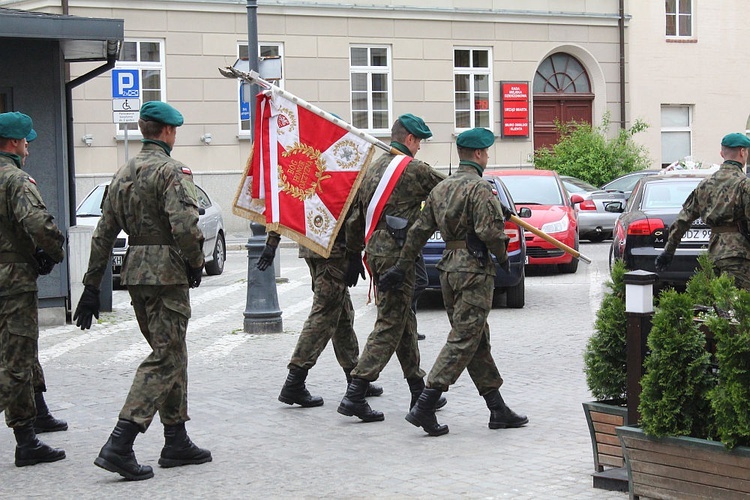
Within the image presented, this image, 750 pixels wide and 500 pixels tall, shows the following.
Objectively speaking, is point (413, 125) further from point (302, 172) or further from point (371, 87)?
point (371, 87)

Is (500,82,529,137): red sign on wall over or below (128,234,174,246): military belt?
over

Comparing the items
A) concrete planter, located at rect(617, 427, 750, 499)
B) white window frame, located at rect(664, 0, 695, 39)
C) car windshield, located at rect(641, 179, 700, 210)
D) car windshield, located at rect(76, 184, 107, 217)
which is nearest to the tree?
white window frame, located at rect(664, 0, 695, 39)

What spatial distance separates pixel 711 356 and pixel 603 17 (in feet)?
92.8

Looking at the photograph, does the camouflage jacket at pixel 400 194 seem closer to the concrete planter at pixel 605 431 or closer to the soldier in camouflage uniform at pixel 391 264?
the soldier in camouflage uniform at pixel 391 264

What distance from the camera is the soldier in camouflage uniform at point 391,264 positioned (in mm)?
8008

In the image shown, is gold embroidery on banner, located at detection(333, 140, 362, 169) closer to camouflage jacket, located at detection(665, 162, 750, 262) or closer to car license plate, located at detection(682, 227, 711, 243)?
camouflage jacket, located at detection(665, 162, 750, 262)

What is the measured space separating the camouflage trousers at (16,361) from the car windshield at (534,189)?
38.1ft

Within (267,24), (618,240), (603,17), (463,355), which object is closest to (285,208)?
(463,355)

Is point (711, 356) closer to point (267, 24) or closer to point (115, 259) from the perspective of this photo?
point (115, 259)

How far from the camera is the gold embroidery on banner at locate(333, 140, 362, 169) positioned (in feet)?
28.1

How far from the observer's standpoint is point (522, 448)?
720cm

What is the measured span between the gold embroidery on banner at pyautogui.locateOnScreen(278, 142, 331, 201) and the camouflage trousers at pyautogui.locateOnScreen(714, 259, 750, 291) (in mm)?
3048

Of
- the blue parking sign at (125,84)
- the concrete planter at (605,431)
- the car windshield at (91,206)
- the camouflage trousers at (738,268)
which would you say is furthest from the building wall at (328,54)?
the concrete planter at (605,431)

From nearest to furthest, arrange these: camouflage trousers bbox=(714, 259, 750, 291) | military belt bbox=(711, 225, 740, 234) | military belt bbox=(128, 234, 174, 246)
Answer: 1. military belt bbox=(128, 234, 174, 246)
2. camouflage trousers bbox=(714, 259, 750, 291)
3. military belt bbox=(711, 225, 740, 234)
